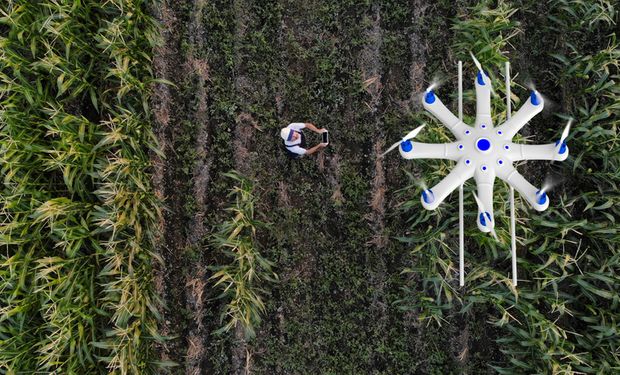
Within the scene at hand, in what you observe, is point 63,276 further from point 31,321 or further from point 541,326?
point 541,326

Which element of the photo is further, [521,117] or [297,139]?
[297,139]

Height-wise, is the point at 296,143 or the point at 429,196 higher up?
the point at 429,196

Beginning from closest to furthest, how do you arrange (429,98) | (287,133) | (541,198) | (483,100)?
(541,198), (429,98), (483,100), (287,133)

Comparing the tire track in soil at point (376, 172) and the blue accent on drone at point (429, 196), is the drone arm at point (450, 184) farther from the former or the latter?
the tire track in soil at point (376, 172)

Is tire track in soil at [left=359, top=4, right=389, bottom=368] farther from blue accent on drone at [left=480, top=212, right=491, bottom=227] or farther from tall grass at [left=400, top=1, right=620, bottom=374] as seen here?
blue accent on drone at [left=480, top=212, right=491, bottom=227]

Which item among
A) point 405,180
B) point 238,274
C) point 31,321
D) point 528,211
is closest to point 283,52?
point 405,180

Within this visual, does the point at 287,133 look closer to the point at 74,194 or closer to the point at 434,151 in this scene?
the point at 434,151

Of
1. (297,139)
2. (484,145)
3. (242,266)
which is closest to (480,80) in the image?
(484,145)
